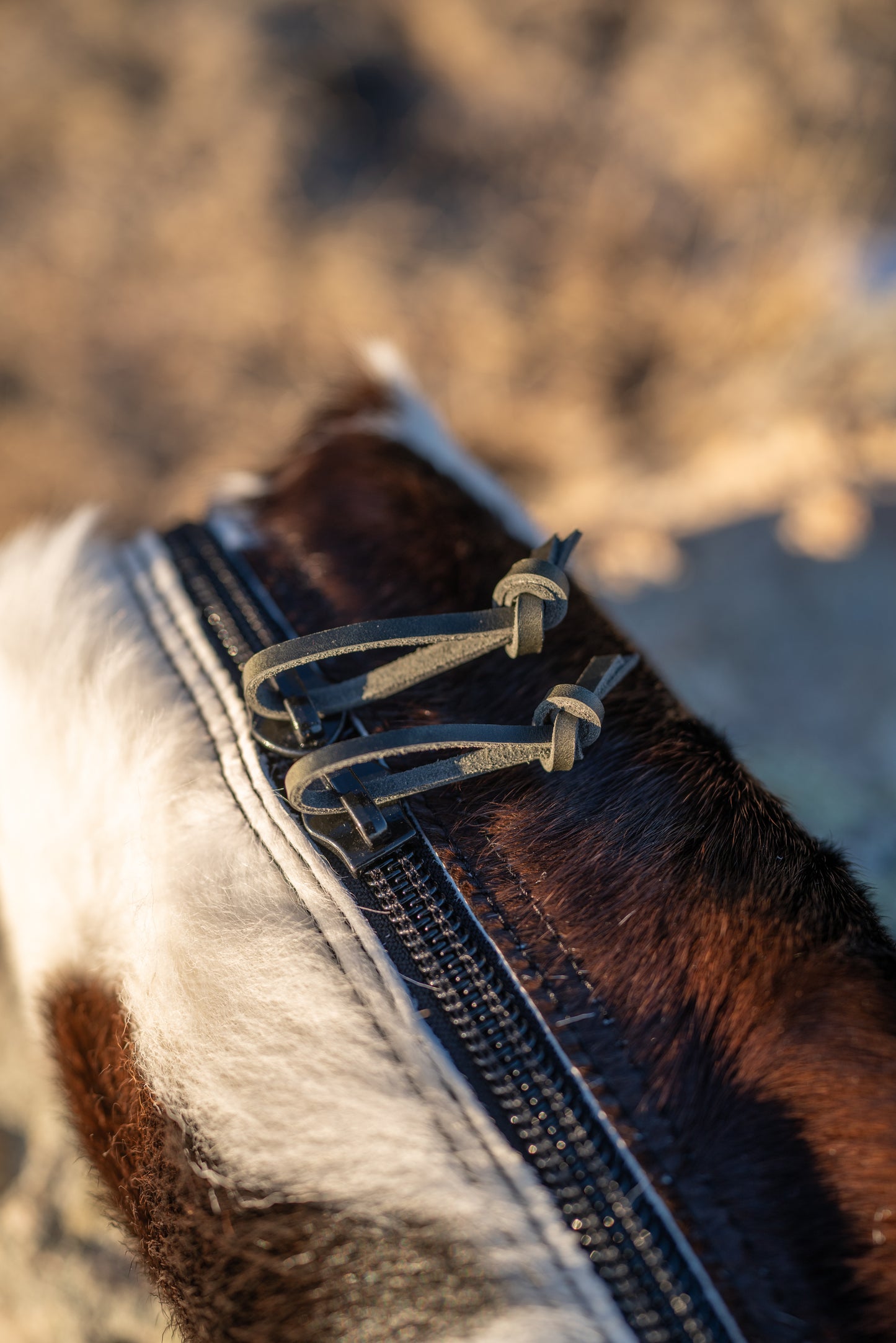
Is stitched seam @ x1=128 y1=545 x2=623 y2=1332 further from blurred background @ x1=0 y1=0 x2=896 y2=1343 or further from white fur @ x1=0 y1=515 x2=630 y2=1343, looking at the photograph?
blurred background @ x1=0 y1=0 x2=896 y2=1343

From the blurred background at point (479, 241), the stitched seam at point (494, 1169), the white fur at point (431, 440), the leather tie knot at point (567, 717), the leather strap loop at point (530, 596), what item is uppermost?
the blurred background at point (479, 241)

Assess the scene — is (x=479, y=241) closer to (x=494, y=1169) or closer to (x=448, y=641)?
(x=448, y=641)

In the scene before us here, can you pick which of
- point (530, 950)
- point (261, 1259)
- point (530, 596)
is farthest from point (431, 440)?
point (261, 1259)

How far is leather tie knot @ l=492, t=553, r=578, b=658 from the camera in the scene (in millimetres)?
791

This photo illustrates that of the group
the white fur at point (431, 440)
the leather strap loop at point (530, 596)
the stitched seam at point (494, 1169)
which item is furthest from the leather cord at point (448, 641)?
the white fur at point (431, 440)

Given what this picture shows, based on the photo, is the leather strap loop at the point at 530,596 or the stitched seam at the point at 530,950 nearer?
the stitched seam at the point at 530,950

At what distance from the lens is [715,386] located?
201cm

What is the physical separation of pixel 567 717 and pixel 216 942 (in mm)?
373

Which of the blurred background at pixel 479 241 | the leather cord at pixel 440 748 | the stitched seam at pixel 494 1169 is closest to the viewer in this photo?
the stitched seam at pixel 494 1169

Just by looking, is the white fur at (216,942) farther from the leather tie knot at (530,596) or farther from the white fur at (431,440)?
the white fur at (431,440)

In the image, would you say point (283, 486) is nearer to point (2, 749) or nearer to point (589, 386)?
point (2, 749)

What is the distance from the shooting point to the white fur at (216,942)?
0.60m

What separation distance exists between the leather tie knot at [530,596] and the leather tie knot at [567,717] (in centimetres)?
8

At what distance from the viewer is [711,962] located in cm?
68
